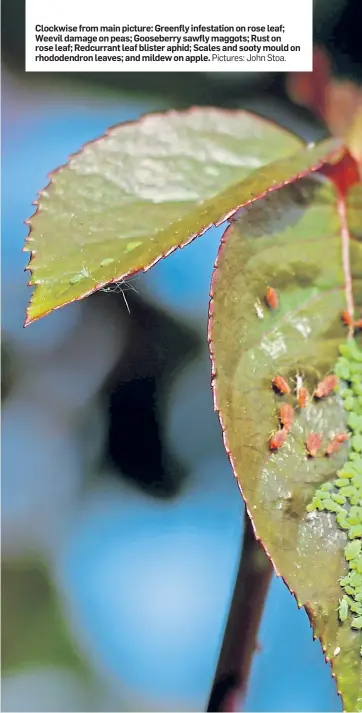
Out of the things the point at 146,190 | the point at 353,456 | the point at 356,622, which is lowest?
the point at 356,622

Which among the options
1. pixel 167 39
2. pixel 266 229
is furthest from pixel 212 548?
pixel 167 39

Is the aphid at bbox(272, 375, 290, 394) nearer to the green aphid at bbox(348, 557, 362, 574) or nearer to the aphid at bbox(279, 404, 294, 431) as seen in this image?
the aphid at bbox(279, 404, 294, 431)

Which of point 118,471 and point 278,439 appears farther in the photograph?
point 118,471

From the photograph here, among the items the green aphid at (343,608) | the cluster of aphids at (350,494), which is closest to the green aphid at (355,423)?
the cluster of aphids at (350,494)

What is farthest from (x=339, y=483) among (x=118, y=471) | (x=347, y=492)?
(x=118, y=471)

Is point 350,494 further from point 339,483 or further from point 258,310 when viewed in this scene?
point 258,310

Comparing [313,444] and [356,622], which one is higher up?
[313,444]

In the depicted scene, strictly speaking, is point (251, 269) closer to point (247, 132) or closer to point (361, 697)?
point (247, 132)
